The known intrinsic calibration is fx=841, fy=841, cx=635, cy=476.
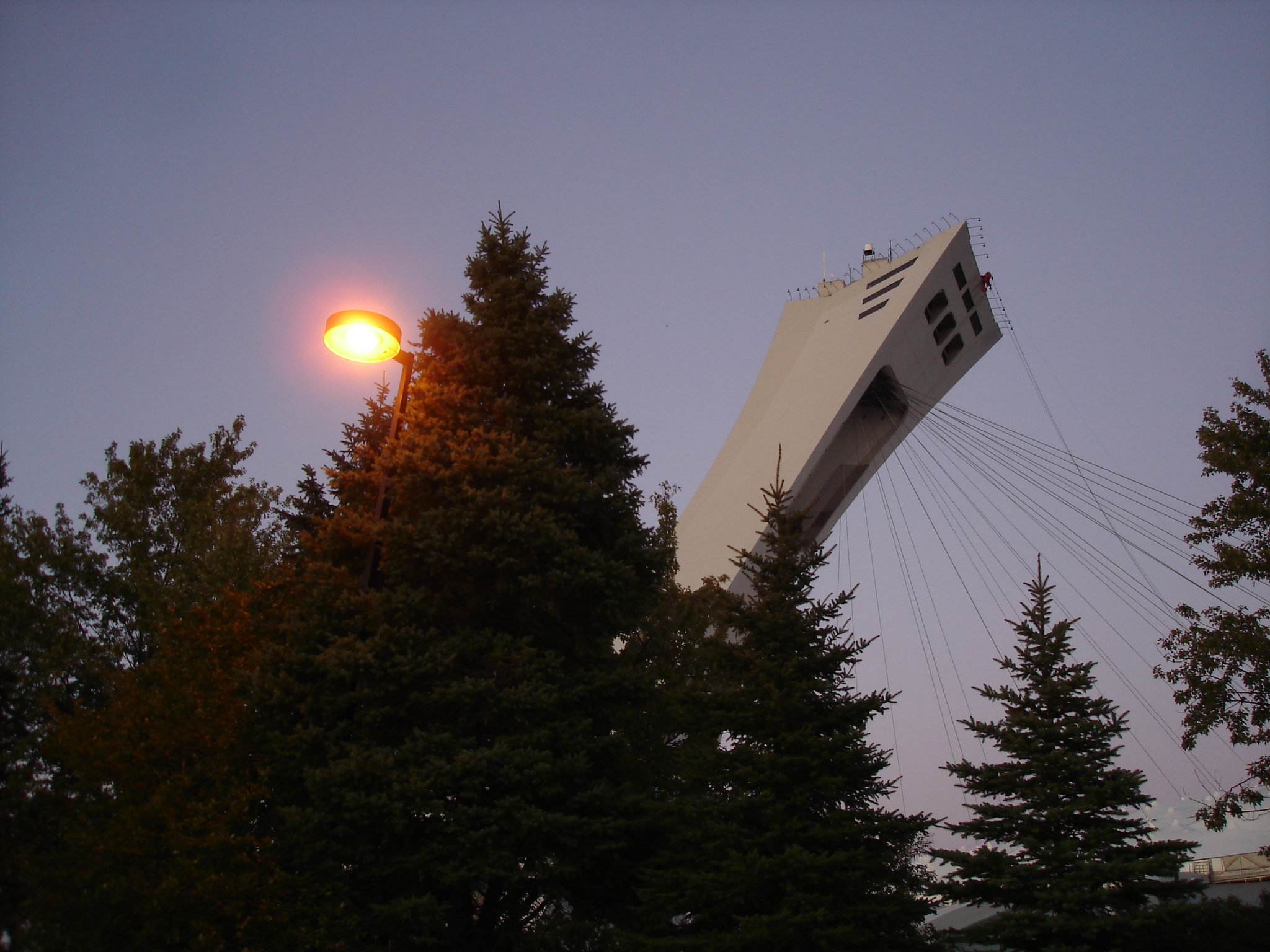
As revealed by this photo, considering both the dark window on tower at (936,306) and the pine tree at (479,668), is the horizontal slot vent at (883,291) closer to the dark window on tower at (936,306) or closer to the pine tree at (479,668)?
the dark window on tower at (936,306)

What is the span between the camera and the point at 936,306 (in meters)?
27.8

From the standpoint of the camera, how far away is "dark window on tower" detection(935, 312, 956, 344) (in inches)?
1121

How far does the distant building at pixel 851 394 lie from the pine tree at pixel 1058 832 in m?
16.1

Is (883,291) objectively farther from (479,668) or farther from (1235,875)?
(479,668)

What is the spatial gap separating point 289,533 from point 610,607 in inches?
310

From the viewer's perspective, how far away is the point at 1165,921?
753cm

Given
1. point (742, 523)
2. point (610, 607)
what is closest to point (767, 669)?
point (610, 607)

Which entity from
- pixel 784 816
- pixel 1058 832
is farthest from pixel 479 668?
pixel 1058 832

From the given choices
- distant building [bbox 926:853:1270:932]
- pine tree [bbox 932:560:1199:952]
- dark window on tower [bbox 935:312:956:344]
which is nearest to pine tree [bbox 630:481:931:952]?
pine tree [bbox 932:560:1199:952]

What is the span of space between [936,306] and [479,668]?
76.5 ft

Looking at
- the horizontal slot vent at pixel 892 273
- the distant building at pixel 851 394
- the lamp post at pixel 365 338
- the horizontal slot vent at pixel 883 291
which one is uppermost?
the horizontal slot vent at pixel 892 273

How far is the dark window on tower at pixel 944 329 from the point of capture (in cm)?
2848

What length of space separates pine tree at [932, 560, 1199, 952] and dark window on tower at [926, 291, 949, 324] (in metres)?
20.5

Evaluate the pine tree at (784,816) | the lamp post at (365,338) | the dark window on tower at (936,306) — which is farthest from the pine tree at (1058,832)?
the dark window on tower at (936,306)
